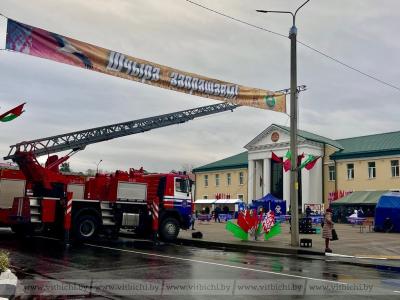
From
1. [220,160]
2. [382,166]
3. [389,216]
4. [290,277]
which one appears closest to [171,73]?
[290,277]

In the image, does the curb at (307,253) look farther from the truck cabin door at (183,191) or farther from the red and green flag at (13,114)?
the red and green flag at (13,114)

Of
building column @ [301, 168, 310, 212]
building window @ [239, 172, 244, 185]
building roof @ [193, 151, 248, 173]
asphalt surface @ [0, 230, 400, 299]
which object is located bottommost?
asphalt surface @ [0, 230, 400, 299]

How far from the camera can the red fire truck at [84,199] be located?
1881 cm

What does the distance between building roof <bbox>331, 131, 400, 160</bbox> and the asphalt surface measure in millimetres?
37669

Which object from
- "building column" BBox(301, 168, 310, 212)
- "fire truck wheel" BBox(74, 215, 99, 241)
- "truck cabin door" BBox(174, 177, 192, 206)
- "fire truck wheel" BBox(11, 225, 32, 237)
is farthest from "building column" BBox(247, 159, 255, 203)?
"fire truck wheel" BBox(74, 215, 99, 241)

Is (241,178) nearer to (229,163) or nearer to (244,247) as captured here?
(229,163)

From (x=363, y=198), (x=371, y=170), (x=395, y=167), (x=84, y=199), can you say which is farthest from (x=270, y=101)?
(x=371, y=170)

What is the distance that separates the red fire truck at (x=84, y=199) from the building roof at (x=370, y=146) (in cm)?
3320

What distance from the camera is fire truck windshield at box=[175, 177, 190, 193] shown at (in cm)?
2234

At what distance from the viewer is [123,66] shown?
15.8 metres

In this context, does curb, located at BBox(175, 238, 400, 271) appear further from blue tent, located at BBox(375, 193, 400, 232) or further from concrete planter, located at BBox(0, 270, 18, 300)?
blue tent, located at BBox(375, 193, 400, 232)

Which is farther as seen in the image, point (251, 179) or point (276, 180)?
point (251, 179)

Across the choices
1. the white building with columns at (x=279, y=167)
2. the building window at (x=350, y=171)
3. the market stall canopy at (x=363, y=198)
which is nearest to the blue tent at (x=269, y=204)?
the market stall canopy at (x=363, y=198)

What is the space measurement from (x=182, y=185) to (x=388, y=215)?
14.9 m
